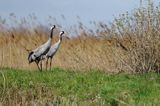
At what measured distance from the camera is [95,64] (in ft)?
53.1

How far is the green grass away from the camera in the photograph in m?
10.2

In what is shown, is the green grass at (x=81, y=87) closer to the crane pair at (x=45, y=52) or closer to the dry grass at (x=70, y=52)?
the crane pair at (x=45, y=52)

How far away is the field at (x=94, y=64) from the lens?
11234 millimetres

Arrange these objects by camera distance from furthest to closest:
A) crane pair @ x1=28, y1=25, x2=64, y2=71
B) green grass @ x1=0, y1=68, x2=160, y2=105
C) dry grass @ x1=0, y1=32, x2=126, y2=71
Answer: dry grass @ x1=0, y1=32, x2=126, y2=71
crane pair @ x1=28, y1=25, x2=64, y2=71
green grass @ x1=0, y1=68, x2=160, y2=105

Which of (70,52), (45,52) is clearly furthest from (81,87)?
(70,52)

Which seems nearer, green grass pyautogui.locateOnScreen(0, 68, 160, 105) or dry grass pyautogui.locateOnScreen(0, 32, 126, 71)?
green grass pyautogui.locateOnScreen(0, 68, 160, 105)

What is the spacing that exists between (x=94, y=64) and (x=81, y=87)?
4481 mm

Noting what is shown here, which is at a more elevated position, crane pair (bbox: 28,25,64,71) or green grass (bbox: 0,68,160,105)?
crane pair (bbox: 28,25,64,71)

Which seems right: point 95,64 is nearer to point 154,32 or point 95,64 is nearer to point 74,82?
point 154,32

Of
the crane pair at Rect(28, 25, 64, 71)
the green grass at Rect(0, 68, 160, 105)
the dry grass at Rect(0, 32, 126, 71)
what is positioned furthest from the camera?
the dry grass at Rect(0, 32, 126, 71)

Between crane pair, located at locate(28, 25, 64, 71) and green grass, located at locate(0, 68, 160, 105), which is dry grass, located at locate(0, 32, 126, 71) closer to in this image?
crane pair, located at locate(28, 25, 64, 71)

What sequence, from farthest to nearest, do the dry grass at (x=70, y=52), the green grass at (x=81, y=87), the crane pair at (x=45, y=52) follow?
the dry grass at (x=70, y=52), the crane pair at (x=45, y=52), the green grass at (x=81, y=87)

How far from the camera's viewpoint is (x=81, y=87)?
11.7m

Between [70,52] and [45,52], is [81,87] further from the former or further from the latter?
[70,52]
